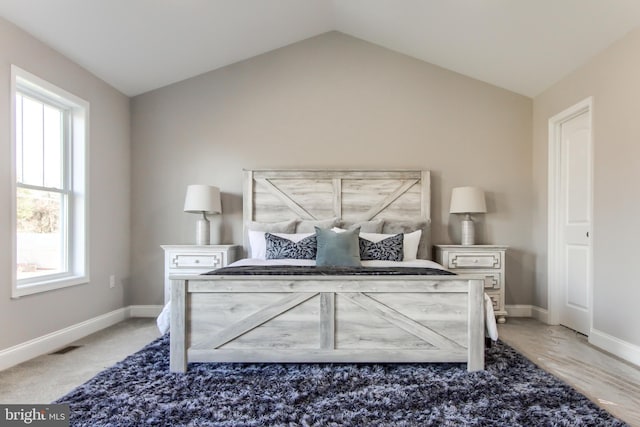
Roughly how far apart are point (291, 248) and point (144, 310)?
196 cm

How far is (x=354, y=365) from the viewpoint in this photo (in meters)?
2.65

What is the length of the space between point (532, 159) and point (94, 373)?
4576 millimetres

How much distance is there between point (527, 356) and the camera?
9.62ft

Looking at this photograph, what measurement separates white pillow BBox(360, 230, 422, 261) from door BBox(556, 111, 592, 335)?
4.83ft

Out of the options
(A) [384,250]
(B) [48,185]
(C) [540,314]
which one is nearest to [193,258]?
(B) [48,185]

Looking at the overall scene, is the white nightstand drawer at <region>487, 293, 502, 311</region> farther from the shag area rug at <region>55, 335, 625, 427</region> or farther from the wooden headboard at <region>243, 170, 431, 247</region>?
the shag area rug at <region>55, 335, 625, 427</region>

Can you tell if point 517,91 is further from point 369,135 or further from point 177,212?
point 177,212

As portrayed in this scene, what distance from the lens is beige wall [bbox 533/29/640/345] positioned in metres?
2.87

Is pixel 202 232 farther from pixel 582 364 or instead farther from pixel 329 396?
pixel 582 364

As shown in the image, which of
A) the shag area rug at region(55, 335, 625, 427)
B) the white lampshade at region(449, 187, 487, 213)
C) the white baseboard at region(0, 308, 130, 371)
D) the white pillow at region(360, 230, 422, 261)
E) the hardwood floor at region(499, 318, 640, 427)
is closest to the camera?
the shag area rug at region(55, 335, 625, 427)

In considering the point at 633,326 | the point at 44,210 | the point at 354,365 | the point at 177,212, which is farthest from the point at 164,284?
the point at 633,326

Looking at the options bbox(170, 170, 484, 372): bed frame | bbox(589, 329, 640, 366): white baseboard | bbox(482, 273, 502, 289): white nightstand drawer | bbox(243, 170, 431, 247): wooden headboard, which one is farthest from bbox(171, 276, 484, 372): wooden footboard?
bbox(243, 170, 431, 247): wooden headboard

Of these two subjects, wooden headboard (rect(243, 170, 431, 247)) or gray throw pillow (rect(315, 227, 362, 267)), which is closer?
gray throw pillow (rect(315, 227, 362, 267))

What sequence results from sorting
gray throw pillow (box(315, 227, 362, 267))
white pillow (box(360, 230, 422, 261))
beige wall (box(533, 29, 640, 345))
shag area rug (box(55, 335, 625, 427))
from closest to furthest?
shag area rug (box(55, 335, 625, 427)) → beige wall (box(533, 29, 640, 345)) → gray throw pillow (box(315, 227, 362, 267)) → white pillow (box(360, 230, 422, 261))
